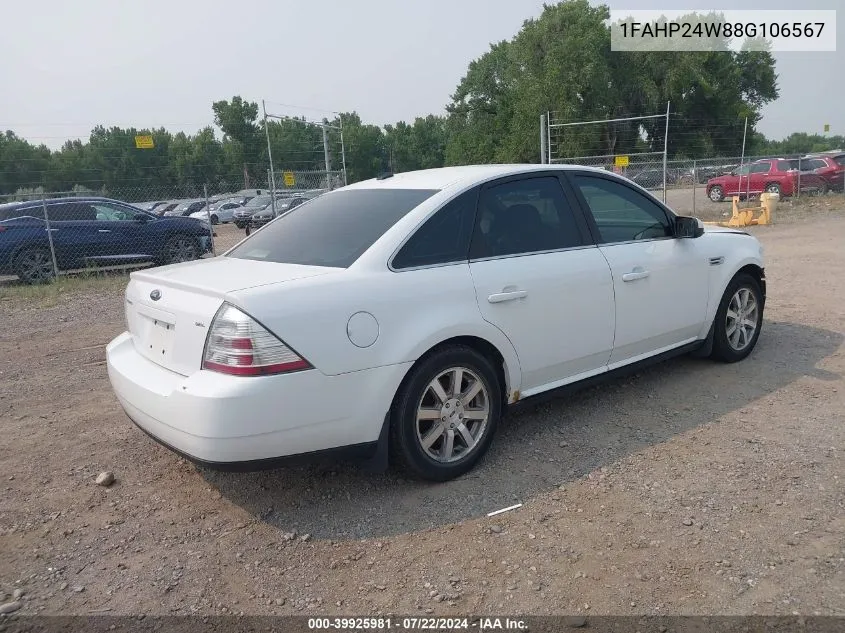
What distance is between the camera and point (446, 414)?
3.54 meters

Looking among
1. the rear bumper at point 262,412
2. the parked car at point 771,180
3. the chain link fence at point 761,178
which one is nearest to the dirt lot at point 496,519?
the rear bumper at point 262,412

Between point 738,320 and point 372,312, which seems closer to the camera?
point 372,312

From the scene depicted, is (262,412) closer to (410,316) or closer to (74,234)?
(410,316)

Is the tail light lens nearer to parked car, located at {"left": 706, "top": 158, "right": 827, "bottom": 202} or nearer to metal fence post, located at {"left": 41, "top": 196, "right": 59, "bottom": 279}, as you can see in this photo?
metal fence post, located at {"left": 41, "top": 196, "right": 59, "bottom": 279}

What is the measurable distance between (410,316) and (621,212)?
80.9 inches

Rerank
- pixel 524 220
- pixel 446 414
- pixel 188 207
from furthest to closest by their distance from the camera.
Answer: pixel 188 207 → pixel 524 220 → pixel 446 414

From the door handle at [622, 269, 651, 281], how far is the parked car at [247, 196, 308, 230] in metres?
17.7

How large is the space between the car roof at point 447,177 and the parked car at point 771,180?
65.7 ft

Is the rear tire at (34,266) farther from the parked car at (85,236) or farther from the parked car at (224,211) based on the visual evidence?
the parked car at (224,211)

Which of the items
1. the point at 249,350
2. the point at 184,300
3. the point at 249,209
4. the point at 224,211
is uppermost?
the point at 184,300

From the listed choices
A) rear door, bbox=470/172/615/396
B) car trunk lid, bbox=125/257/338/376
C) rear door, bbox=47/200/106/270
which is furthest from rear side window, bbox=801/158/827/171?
car trunk lid, bbox=125/257/338/376

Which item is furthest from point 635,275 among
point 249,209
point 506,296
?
point 249,209

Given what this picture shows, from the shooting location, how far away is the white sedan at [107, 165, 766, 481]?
9.89ft

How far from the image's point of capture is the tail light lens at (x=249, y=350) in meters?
2.96
